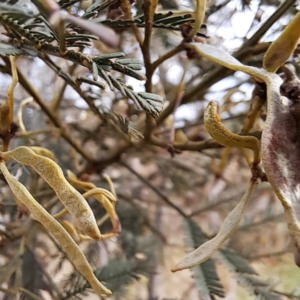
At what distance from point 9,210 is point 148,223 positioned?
21 cm

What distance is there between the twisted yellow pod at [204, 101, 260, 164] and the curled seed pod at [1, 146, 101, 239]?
0.07m

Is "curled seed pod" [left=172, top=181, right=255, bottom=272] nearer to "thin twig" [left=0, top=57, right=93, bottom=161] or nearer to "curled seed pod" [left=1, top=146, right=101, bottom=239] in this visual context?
"curled seed pod" [left=1, top=146, right=101, bottom=239]

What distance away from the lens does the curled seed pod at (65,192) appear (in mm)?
215

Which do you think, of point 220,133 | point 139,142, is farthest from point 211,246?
point 139,142

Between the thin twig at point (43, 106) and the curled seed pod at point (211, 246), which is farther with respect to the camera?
the thin twig at point (43, 106)

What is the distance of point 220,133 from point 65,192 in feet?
0.28

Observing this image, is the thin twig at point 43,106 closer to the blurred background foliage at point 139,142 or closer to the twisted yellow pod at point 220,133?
the blurred background foliage at point 139,142

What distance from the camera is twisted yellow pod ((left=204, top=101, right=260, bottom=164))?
0.22 meters

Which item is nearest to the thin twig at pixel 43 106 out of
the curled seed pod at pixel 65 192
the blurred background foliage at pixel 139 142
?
the blurred background foliage at pixel 139 142

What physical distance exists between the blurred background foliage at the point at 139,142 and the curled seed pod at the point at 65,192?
0.05 m

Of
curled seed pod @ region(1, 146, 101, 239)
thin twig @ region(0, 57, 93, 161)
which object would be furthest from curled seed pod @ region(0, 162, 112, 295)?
thin twig @ region(0, 57, 93, 161)

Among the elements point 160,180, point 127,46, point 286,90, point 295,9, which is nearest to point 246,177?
point 160,180

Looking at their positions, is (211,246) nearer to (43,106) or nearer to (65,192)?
(65,192)

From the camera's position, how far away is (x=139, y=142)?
1.53ft
